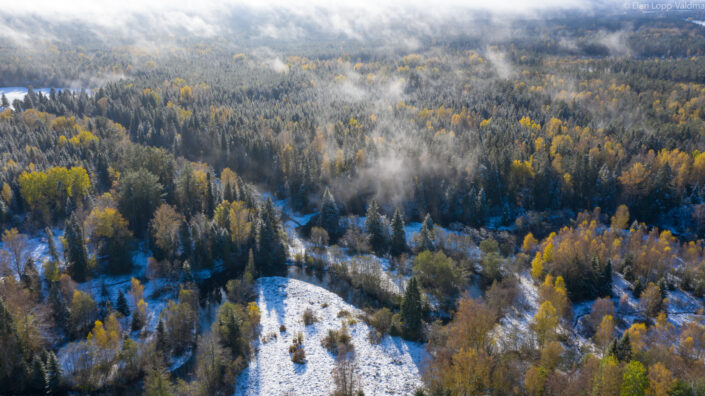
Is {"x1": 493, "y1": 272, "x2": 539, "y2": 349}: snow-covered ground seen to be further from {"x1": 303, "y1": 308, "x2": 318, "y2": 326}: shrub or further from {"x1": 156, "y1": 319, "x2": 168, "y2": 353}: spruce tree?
{"x1": 156, "y1": 319, "x2": 168, "y2": 353}: spruce tree

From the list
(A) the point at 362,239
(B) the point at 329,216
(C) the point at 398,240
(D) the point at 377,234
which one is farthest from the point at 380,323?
(B) the point at 329,216

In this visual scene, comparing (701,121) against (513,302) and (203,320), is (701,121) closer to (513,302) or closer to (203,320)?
(513,302)

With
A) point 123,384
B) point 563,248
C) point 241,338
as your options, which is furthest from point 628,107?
point 123,384

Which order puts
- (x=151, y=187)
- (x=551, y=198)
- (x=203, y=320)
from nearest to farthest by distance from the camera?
(x=203, y=320) < (x=151, y=187) < (x=551, y=198)

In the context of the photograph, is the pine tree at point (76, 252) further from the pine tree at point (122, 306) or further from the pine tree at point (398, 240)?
the pine tree at point (398, 240)

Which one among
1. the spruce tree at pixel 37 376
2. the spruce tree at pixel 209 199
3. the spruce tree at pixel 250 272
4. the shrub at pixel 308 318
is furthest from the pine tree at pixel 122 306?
the spruce tree at pixel 209 199

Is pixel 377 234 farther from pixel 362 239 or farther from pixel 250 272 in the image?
pixel 250 272
